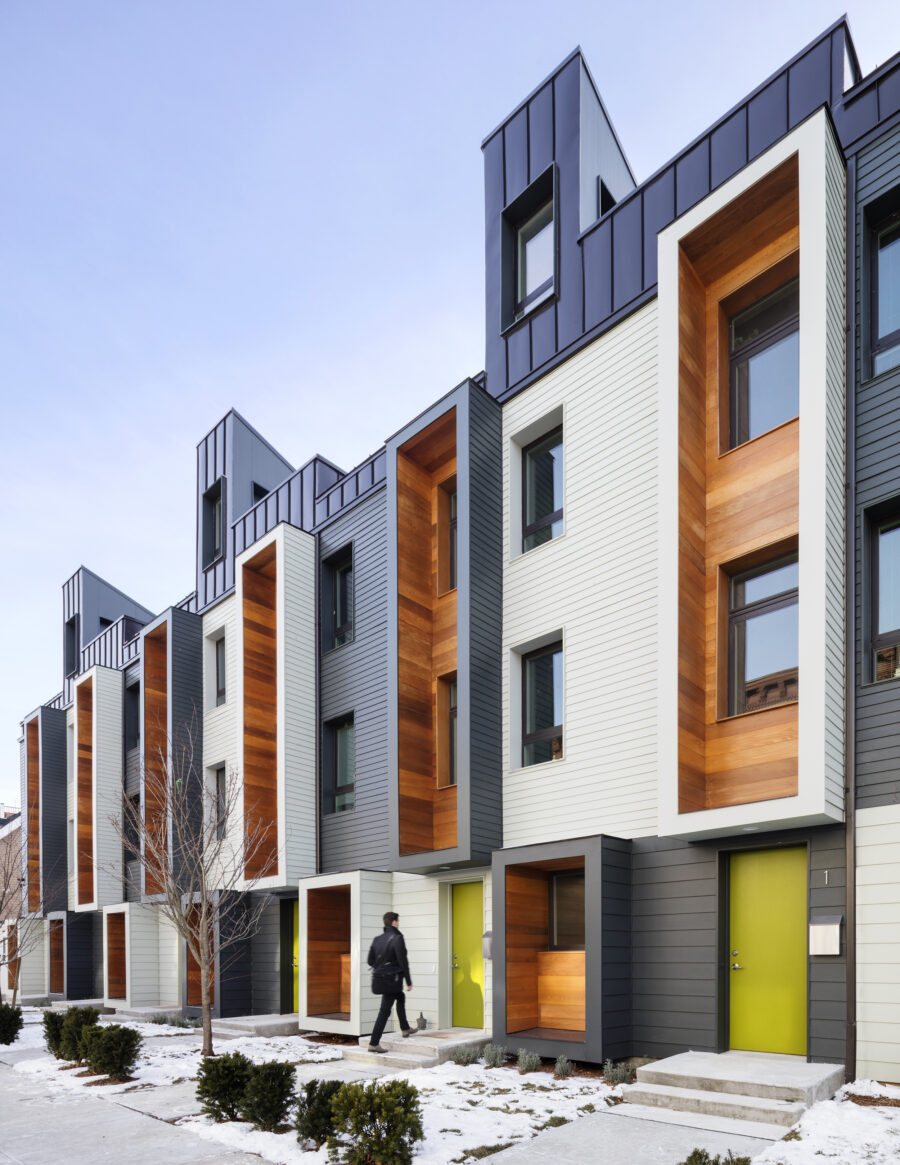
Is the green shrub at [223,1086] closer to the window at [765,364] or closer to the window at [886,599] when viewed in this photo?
the window at [886,599]

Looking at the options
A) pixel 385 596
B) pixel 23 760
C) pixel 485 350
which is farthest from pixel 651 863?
pixel 23 760

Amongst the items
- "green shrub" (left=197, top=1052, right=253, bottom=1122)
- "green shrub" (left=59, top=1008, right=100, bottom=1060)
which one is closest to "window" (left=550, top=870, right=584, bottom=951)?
"green shrub" (left=197, top=1052, right=253, bottom=1122)

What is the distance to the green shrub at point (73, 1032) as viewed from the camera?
12.4 m

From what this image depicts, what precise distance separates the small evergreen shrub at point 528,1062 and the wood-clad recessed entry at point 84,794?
60.3ft

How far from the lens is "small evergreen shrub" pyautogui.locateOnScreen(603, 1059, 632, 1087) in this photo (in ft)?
Result: 31.3

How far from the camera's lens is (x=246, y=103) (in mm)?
15992

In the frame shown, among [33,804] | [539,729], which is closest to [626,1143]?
[539,729]

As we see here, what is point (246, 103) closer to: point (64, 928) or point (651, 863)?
point (651, 863)

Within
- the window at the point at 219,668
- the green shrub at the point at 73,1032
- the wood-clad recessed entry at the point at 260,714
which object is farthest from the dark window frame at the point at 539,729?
the window at the point at 219,668

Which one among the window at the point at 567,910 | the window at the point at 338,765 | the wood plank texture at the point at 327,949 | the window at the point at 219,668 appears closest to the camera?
the window at the point at 567,910

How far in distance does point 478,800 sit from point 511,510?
13.8 feet

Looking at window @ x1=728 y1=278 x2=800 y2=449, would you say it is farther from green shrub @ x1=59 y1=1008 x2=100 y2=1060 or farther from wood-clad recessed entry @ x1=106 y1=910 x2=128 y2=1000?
wood-clad recessed entry @ x1=106 y1=910 x2=128 y2=1000

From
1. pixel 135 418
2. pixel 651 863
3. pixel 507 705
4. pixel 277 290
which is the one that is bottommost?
pixel 651 863

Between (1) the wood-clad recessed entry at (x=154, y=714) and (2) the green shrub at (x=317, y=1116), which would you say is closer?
(2) the green shrub at (x=317, y=1116)
